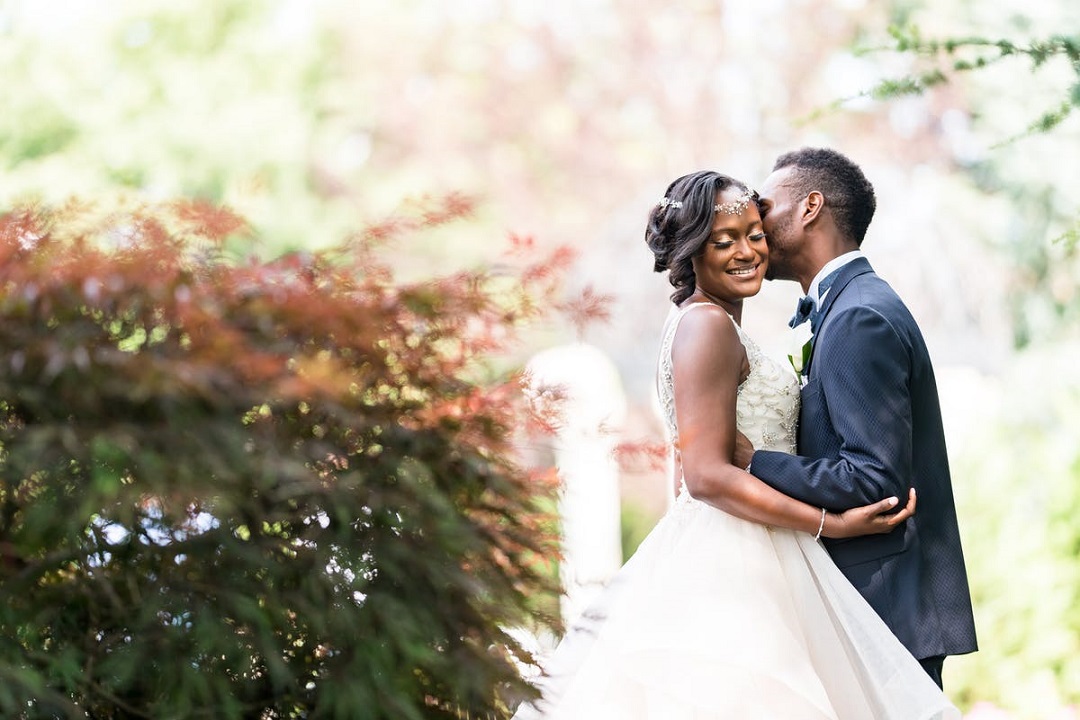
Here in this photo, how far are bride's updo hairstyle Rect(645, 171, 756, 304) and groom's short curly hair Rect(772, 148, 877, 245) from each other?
305mm

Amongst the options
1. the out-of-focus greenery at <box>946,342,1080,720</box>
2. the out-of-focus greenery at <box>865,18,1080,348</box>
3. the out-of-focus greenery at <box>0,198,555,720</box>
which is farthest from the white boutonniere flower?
the out-of-focus greenery at <box>865,18,1080,348</box>

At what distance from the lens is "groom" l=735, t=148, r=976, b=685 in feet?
10.8

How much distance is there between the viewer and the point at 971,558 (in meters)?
6.50

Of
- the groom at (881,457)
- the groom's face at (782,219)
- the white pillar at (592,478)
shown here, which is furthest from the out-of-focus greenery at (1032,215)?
the groom at (881,457)

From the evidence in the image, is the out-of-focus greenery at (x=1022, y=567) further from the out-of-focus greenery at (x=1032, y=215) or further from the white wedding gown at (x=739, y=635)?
the out-of-focus greenery at (x=1032, y=215)

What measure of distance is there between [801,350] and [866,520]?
0.71m

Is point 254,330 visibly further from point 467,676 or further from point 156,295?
point 467,676

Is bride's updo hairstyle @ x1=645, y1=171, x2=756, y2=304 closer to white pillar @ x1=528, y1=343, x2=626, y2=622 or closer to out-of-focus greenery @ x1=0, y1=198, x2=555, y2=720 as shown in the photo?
out-of-focus greenery @ x1=0, y1=198, x2=555, y2=720

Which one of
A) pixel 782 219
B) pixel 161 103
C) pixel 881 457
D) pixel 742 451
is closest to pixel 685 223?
pixel 782 219

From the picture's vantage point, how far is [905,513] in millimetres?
3320

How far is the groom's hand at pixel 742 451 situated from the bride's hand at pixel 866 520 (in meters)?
0.25

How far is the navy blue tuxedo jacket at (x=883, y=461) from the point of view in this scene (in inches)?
130

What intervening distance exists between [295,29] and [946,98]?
9587 mm

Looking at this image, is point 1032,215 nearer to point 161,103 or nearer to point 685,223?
point 161,103
